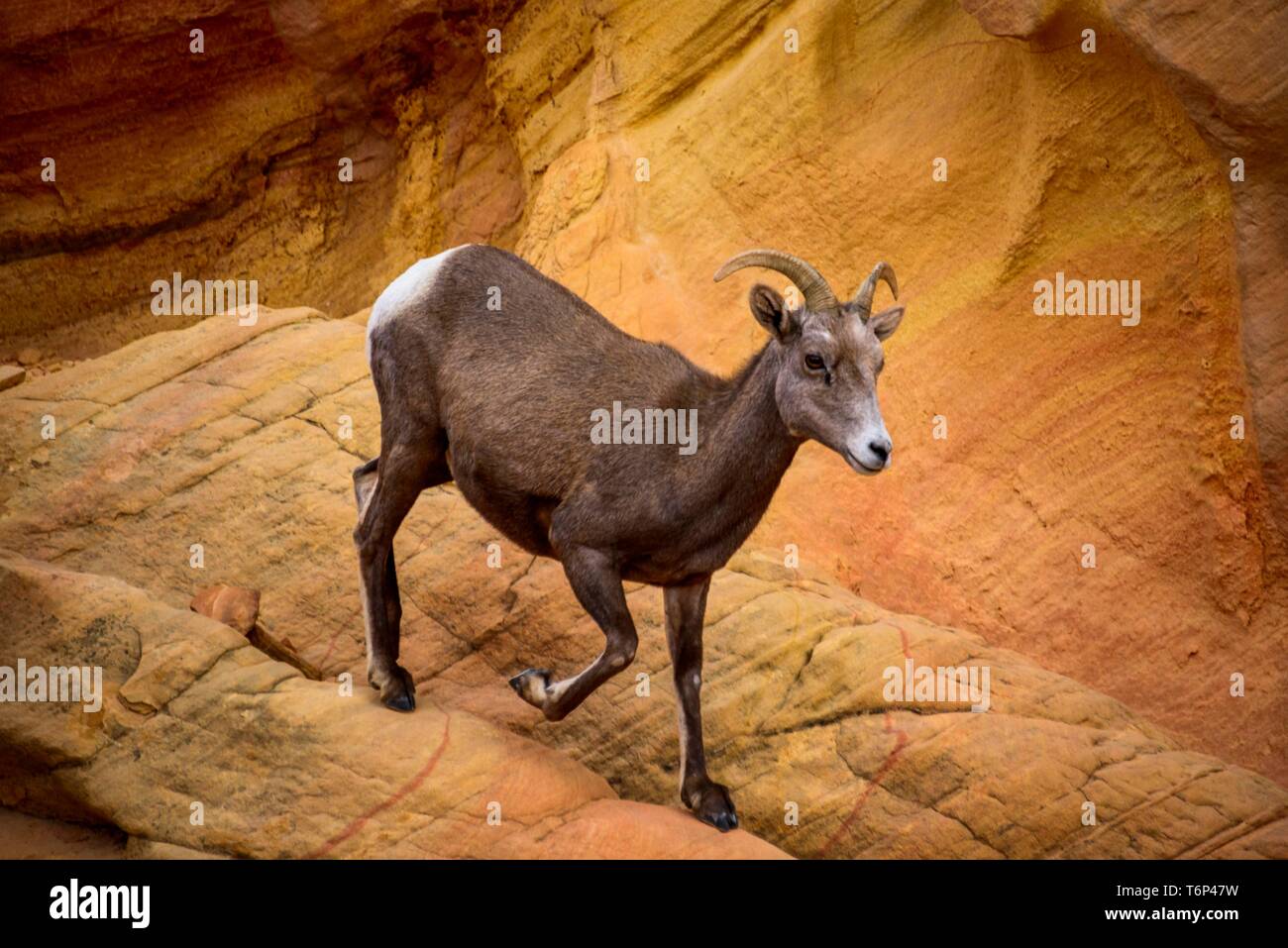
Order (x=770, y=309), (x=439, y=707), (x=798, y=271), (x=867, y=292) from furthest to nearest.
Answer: (x=439, y=707), (x=867, y=292), (x=770, y=309), (x=798, y=271)

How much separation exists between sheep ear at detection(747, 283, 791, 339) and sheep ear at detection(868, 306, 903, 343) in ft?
1.66

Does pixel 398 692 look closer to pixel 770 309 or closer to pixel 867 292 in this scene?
pixel 770 309

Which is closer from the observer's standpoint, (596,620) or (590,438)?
(596,620)

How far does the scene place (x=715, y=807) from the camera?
7.98 meters

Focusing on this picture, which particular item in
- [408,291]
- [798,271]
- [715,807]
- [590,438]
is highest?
[408,291]

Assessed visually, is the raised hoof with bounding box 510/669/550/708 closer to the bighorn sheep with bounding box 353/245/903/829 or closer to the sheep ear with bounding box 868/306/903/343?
the bighorn sheep with bounding box 353/245/903/829

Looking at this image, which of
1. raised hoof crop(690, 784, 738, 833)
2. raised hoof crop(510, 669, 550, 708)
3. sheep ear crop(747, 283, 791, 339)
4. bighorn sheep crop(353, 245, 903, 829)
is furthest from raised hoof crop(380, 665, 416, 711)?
sheep ear crop(747, 283, 791, 339)

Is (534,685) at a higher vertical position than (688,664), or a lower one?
lower

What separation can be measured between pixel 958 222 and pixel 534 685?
5430mm

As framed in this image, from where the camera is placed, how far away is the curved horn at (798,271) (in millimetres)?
7723

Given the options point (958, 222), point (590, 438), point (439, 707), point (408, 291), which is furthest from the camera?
point (958, 222)

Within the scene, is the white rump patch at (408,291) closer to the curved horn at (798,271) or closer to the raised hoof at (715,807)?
the curved horn at (798,271)

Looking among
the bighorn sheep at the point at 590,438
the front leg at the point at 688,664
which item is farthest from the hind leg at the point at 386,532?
the front leg at the point at 688,664

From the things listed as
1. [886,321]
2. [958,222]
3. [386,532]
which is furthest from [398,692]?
[958,222]
